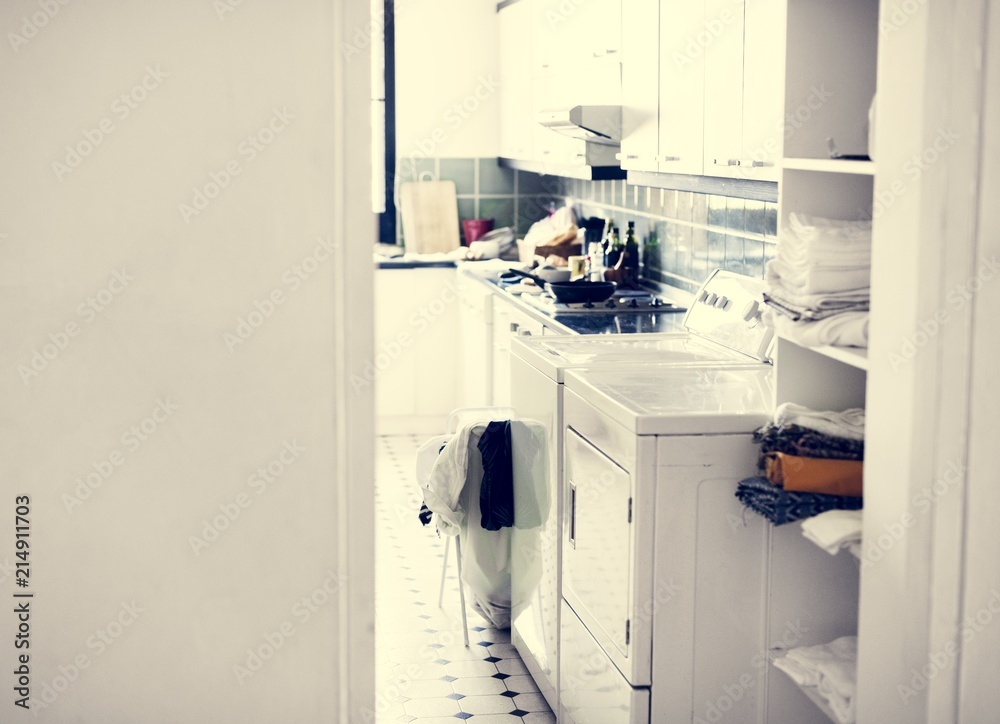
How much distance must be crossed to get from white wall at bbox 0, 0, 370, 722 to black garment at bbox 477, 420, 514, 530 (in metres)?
1.47

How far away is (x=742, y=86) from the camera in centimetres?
342

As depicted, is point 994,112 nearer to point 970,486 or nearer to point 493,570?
point 970,486

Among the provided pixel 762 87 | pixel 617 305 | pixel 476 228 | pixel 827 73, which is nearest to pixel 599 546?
pixel 827 73

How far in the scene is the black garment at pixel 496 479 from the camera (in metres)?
3.58

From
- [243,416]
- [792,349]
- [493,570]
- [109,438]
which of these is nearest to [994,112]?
[792,349]

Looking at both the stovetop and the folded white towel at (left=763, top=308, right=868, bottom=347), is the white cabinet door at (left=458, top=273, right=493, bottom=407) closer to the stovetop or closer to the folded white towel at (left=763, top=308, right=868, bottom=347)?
the stovetop

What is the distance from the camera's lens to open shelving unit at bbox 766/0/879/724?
2.61 meters

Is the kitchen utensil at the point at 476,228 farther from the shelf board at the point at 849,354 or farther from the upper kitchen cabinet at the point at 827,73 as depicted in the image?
the shelf board at the point at 849,354

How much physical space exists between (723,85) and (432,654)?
1930 millimetres

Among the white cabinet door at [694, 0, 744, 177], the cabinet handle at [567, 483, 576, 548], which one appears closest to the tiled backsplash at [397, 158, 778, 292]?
the white cabinet door at [694, 0, 744, 177]

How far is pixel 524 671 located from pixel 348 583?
1765 mm

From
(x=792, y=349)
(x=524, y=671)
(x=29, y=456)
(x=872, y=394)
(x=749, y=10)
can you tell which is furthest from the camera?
(x=524, y=671)

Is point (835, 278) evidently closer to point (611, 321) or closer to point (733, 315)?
point (733, 315)

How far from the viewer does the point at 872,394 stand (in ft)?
7.43
